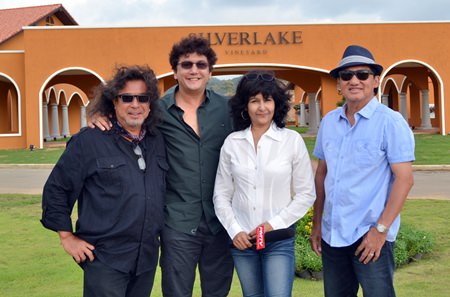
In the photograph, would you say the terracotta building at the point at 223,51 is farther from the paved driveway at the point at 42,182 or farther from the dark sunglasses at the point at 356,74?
the dark sunglasses at the point at 356,74

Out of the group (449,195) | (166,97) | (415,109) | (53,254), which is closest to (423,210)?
(449,195)

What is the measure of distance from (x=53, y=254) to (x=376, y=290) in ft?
14.2

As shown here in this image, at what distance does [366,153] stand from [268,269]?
89cm

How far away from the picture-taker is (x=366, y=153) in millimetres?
2879

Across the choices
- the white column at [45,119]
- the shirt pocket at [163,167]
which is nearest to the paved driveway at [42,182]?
the shirt pocket at [163,167]

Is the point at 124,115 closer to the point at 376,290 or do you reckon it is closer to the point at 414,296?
→ the point at 376,290

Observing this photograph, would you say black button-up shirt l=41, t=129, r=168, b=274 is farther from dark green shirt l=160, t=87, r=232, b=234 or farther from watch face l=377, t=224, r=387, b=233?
watch face l=377, t=224, r=387, b=233

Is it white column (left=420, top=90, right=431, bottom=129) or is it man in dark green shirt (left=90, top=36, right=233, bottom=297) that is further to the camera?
white column (left=420, top=90, right=431, bottom=129)

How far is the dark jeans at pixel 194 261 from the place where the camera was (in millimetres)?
3311

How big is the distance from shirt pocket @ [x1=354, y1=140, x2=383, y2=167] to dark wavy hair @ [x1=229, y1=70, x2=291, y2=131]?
521 millimetres

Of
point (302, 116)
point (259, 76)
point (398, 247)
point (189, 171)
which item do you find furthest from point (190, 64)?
point (302, 116)

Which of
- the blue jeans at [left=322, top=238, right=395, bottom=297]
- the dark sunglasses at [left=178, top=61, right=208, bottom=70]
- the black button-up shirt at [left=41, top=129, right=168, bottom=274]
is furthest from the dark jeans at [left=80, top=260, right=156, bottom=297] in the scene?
the dark sunglasses at [left=178, top=61, right=208, bottom=70]

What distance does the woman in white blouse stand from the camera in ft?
10.1

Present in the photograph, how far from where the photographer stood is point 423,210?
26.9 feet
